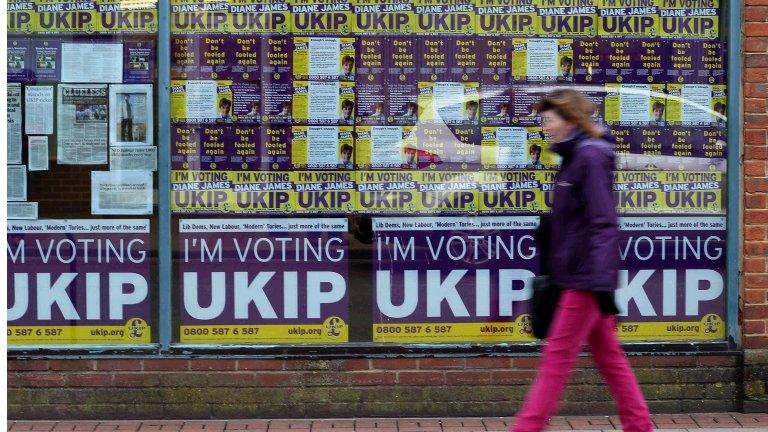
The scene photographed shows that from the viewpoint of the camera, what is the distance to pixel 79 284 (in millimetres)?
6762

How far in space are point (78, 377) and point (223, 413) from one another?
84cm

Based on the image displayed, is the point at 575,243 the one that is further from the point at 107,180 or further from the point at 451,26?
the point at 107,180

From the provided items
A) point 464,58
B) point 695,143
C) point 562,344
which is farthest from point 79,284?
point 695,143

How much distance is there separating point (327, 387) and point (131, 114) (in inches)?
75.6

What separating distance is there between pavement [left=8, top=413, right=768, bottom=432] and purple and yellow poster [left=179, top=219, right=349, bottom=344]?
472 millimetres

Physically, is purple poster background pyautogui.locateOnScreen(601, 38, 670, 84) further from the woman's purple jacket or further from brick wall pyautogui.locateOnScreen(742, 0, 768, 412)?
the woman's purple jacket

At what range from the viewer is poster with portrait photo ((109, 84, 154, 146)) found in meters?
6.73

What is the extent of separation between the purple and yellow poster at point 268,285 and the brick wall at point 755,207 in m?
2.29

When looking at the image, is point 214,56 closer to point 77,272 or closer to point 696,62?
point 77,272

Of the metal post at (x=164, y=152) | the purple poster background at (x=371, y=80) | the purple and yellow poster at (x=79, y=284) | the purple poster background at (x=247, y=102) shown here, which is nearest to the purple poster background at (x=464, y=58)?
the purple poster background at (x=371, y=80)

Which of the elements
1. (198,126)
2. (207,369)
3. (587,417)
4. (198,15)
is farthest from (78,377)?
(587,417)

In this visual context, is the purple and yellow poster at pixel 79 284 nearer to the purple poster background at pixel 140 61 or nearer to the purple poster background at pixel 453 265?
the purple poster background at pixel 140 61

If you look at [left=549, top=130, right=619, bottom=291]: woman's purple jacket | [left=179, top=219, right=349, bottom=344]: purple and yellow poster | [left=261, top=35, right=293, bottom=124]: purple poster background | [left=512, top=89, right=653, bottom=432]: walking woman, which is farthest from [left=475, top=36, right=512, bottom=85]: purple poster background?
[left=549, top=130, right=619, bottom=291]: woman's purple jacket

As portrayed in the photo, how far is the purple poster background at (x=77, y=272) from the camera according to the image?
265 inches
